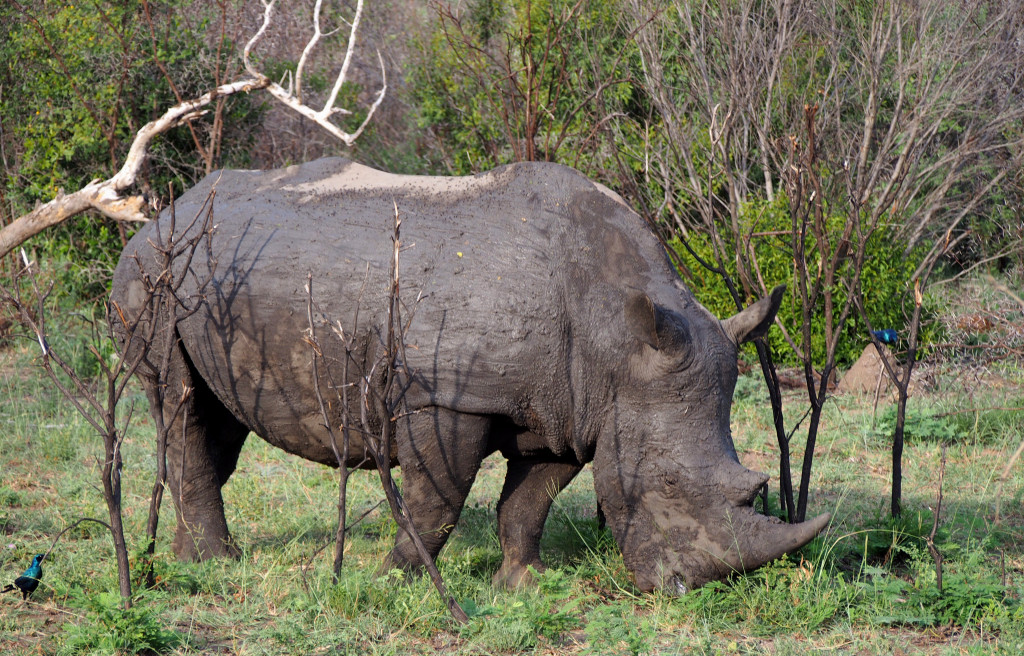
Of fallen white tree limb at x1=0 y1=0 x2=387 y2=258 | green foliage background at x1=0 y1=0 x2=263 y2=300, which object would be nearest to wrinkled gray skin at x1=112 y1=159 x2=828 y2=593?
fallen white tree limb at x1=0 y1=0 x2=387 y2=258

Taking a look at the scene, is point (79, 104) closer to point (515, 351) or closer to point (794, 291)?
point (794, 291)

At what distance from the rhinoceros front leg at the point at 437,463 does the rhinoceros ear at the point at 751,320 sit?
3.76 feet

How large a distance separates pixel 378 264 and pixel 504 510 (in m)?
1.32

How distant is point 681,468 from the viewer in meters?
4.31

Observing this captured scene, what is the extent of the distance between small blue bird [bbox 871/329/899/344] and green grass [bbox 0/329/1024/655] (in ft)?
7.03

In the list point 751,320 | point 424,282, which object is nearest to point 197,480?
point 424,282

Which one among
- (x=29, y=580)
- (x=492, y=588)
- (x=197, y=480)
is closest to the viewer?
(x=29, y=580)

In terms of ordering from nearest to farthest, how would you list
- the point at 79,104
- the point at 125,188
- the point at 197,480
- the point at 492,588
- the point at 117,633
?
the point at 117,633
the point at 492,588
the point at 197,480
the point at 125,188
the point at 79,104

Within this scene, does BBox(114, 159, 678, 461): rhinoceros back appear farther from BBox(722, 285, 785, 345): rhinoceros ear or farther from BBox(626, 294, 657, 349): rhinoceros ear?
BBox(722, 285, 785, 345): rhinoceros ear

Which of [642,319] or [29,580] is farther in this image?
[29,580]

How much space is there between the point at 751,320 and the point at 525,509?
4.48 feet

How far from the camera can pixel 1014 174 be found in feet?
37.0

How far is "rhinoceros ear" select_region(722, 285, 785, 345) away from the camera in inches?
175

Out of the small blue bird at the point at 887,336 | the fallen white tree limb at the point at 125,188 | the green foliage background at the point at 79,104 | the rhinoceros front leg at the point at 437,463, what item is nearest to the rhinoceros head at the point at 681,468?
the rhinoceros front leg at the point at 437,463
